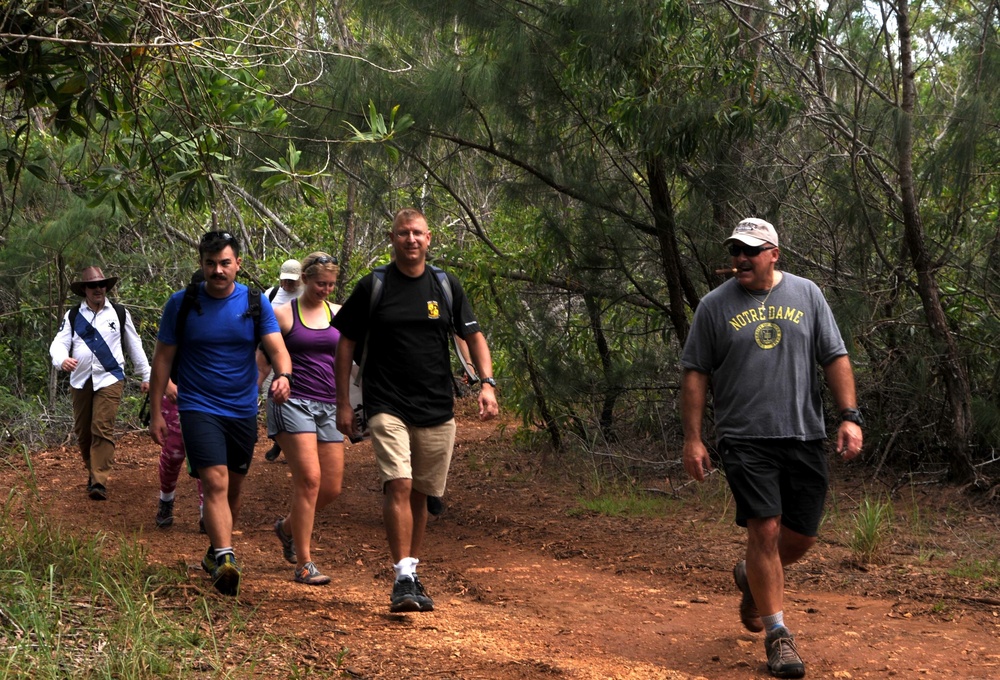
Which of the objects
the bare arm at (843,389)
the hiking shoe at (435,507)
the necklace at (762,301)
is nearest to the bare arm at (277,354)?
the necklace at (762,301)

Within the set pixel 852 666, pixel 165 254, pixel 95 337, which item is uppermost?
pixel 165 254

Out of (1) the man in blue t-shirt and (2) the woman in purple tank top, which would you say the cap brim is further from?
(2) the woman in purple tank top

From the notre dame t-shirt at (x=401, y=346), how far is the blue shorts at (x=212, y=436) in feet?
2.50

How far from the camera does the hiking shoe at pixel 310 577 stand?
6652 mm

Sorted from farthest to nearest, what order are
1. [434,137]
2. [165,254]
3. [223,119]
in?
[165,254] → [434,137] → [223,119]

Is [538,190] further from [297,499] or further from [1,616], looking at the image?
[1,616]

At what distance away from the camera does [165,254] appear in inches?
Answer: 580

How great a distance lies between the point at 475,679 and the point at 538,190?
596 cm

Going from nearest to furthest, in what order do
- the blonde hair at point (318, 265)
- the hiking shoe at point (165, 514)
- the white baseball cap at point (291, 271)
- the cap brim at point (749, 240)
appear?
the cap brim at point (749, 240) < the blonde hair at point (318, 265) < the white baseball cap at point (291, 271) < the hiking shoe at point (165, 514)

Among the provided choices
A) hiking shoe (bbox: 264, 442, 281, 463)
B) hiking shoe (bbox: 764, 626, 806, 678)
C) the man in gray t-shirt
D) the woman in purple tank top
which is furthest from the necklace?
hiking shoe (bbox: 264, 442, 281, 463)

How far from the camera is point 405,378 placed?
20.0 ft

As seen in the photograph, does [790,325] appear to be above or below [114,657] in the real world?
above

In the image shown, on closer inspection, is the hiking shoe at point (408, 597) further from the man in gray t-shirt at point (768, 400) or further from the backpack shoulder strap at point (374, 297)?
the man in gray t-shirt at point (768, 400)

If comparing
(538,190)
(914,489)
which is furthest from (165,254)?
(914,489)
